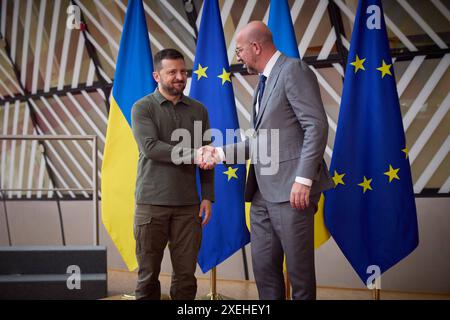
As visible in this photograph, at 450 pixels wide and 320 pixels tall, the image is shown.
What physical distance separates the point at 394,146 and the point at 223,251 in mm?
1405

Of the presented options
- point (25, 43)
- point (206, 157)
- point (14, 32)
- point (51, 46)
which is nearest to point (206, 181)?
point (206, 157)

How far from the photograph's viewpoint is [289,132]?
2.38 metres

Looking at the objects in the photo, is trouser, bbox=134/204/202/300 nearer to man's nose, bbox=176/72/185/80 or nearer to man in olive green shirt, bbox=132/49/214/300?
man in olive green shirt, bbox=132/49/214/300

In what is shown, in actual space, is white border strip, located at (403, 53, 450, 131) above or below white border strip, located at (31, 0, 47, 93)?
below

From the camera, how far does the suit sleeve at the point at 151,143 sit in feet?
8.43

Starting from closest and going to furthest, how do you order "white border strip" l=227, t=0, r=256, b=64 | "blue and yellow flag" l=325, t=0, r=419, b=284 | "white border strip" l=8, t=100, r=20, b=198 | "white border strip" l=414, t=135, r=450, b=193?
"blue and yellow flag" l=325, t=0, r=419, b=284 → "white border strip" l=414, t=135, r=450, b=193 → "white border strip" l=227, t=0, r=256, b=64 → "white border strip" l=8, t=100, r=20, b=198

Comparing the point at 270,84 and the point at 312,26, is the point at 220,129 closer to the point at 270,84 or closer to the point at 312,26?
the point at 270,84

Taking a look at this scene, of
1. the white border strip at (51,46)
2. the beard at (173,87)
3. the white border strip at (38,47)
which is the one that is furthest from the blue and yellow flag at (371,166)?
the white border strip at (38,47)

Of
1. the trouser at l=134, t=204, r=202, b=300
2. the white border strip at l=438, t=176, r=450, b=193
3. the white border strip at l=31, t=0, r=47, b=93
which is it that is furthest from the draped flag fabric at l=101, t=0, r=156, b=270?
the white border strip at l=31, t=0, r=47, b=93

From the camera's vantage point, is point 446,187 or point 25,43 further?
point 25,43

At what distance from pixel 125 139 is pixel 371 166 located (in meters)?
1.79

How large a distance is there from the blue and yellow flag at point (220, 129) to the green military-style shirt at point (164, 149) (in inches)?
28.8

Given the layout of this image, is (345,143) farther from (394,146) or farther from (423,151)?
(423,151)

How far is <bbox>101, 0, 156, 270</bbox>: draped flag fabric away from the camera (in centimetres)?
354
